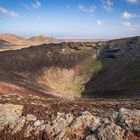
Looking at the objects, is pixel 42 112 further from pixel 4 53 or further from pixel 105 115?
pixel 4 53

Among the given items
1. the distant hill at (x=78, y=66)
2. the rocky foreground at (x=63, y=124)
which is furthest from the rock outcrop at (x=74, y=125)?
the distant hill at (x=78, y=66)

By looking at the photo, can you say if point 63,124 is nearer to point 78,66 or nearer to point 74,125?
point 74,125

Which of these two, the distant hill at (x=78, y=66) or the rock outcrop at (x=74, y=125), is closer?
the rock outcrop at (x=74, y=125)

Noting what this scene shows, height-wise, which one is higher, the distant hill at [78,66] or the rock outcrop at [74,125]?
the rock outcrop at [74,125]

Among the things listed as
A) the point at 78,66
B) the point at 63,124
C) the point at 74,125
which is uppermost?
the point at 74,125

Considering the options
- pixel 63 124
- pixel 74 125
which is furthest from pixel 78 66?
pixel 74 125

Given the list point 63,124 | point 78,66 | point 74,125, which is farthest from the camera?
point 78,66

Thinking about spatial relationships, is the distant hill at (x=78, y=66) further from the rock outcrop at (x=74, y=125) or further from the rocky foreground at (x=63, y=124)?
the rock outcrop at (x=74, y=125)

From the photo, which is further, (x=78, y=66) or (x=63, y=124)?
(x=78, y=66)
